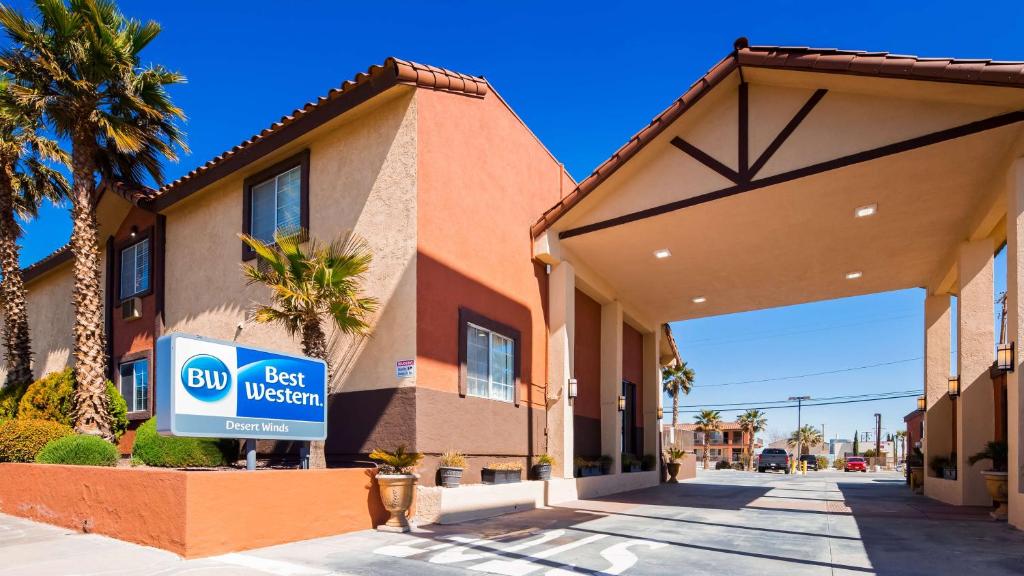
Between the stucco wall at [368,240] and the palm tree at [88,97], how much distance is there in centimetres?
265

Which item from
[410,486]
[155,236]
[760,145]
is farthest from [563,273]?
[155,236]

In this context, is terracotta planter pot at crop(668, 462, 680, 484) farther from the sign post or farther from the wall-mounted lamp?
the sign post

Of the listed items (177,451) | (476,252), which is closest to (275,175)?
(476,252)

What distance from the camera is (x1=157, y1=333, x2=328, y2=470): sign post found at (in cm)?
776

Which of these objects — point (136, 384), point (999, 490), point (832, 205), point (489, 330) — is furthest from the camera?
point (136, 384)

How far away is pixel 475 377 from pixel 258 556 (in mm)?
5602

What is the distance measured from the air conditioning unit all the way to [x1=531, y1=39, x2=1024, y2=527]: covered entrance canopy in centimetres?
1080

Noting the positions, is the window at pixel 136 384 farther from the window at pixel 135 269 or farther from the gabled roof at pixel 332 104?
the gabled roof at pixel 332 104

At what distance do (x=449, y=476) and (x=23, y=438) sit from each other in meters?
8.46

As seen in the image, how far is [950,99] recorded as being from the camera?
33.4ft

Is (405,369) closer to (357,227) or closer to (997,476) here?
(357,227)

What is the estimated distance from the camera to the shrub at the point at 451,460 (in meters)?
10.8

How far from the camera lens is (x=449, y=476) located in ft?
34.8

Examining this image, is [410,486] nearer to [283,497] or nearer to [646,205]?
[283,497]
